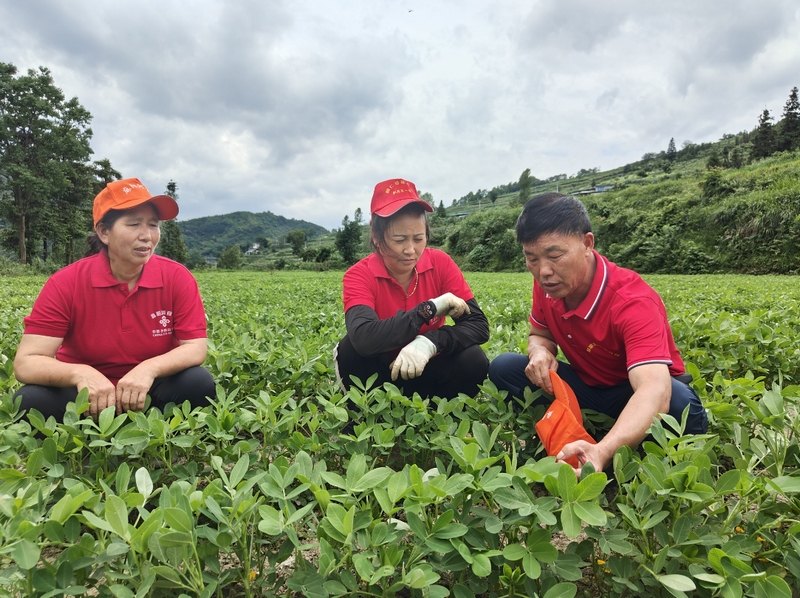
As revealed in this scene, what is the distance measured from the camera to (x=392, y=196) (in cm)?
238

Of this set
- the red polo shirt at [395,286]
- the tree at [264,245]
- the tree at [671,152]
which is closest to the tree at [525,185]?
the tree at [671,152]

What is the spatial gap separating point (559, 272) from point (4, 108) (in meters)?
37.2

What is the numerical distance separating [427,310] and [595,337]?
2.68 ft

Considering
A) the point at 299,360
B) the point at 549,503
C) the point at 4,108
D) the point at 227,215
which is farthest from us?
the point at 227,215

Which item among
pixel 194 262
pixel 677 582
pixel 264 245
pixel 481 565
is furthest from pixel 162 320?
pixel 264 245

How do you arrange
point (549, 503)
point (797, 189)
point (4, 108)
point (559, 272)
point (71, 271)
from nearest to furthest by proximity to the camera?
1. point (549, 503)
2. point (559, 272)
3. point (71, 271)
4. point (797, 189)
5. point (4, 108)

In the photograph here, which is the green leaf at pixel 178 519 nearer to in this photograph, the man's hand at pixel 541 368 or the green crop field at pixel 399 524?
the green crop field at pixel 399 524

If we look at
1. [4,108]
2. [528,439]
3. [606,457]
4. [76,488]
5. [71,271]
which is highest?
[4,108]

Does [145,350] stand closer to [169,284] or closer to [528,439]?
[169,284]

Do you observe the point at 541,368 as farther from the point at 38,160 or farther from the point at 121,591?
the point at 38,160

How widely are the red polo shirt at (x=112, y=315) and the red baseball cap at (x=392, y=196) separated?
103 centimetres

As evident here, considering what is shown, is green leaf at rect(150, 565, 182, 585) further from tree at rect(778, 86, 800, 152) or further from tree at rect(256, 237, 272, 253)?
tree at rect(256, 237, 272, 253)

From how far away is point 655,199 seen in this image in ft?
81.4

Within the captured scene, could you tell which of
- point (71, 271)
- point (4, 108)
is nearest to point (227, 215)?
point (4, 108)
